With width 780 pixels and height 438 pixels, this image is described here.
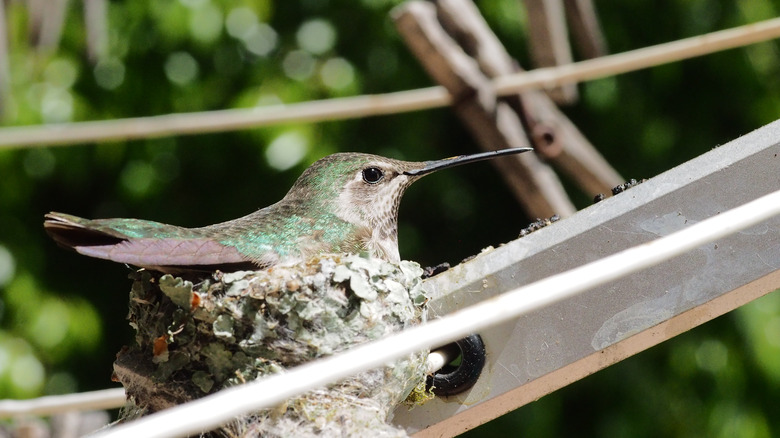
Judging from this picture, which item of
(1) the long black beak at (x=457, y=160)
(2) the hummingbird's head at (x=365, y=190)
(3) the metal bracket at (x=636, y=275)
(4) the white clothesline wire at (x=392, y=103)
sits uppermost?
(4) the white clothesline wire at (x=392, y=103)

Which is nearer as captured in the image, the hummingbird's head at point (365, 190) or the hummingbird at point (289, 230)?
the hummingbird at point (289, 230)

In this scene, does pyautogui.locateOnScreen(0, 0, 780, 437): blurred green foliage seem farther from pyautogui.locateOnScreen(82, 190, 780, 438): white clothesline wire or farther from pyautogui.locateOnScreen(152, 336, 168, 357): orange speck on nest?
pyautogui.locateOnScreen(82, 190, 780, 438): white clothesline wire

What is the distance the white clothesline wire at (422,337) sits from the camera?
1.32 m

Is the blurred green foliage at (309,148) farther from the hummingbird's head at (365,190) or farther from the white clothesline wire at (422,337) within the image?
the white clothesline wire at (422,337)

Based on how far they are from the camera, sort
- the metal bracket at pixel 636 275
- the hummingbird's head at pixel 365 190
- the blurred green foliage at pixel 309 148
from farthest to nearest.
→ the blurred green foliage at pixel 309 148 → the hummingbird's head at pixel 365 190 → the metal bracket at pixel 636 275

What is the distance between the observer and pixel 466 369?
7.34ft

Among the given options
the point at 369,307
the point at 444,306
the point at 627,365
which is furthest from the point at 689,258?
the point at 627,365

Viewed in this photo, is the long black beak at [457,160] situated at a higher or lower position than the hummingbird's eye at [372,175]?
higher

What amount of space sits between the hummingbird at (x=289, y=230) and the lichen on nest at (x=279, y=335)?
8 centimetres

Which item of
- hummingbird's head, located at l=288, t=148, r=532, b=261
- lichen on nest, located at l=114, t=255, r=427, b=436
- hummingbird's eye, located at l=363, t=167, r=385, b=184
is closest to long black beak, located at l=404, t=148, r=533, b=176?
hummingbird's head, located at l=288, t=148, r=532, b=261

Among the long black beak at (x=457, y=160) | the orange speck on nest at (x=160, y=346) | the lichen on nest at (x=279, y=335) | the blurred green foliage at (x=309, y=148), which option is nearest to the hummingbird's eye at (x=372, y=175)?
the long black beak at (x=457, y=160)

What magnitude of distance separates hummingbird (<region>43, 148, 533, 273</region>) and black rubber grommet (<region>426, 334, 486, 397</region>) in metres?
0.62

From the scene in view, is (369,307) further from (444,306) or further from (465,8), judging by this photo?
(465,8)

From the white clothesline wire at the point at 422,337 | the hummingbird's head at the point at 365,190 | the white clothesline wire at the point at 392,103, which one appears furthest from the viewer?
the white clothesline wire at the point at 392,103
